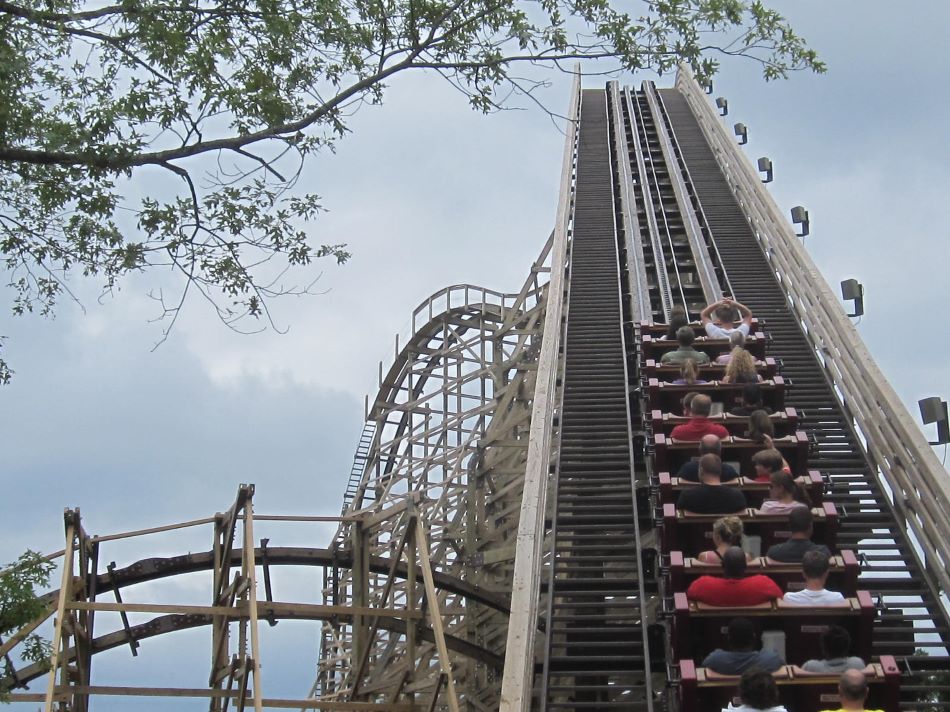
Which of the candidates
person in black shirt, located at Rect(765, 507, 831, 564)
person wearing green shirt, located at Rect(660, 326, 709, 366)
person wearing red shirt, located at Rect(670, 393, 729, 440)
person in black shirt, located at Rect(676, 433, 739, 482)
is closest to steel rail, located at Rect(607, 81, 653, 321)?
person wearing green shirt, located at Rect(660, 326, 709, 366)

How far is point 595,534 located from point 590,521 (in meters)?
0.29

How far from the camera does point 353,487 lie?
75.2 ft

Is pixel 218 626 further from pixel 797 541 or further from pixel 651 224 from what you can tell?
pixel 651 224

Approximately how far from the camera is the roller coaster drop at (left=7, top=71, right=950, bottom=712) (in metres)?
7.58

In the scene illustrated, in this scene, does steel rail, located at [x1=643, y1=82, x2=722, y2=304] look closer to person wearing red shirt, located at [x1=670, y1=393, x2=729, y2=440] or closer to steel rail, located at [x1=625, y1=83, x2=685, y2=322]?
steel rail, located at [x1=625, y1=83, x2=685, y2=322]

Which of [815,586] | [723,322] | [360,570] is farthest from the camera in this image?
[360,570]

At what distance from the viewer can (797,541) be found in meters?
6.52

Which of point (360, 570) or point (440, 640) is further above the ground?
point (360, 570)

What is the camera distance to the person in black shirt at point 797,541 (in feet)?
21.3

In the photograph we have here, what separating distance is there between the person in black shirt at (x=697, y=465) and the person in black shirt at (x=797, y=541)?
0.87 m

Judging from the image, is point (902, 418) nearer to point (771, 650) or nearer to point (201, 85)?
point (771, 650)

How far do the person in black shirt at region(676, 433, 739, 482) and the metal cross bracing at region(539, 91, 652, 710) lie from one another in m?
0.89

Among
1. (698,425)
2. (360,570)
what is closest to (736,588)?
(698,425)

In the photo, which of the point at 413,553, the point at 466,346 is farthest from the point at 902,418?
the point at 466,346
